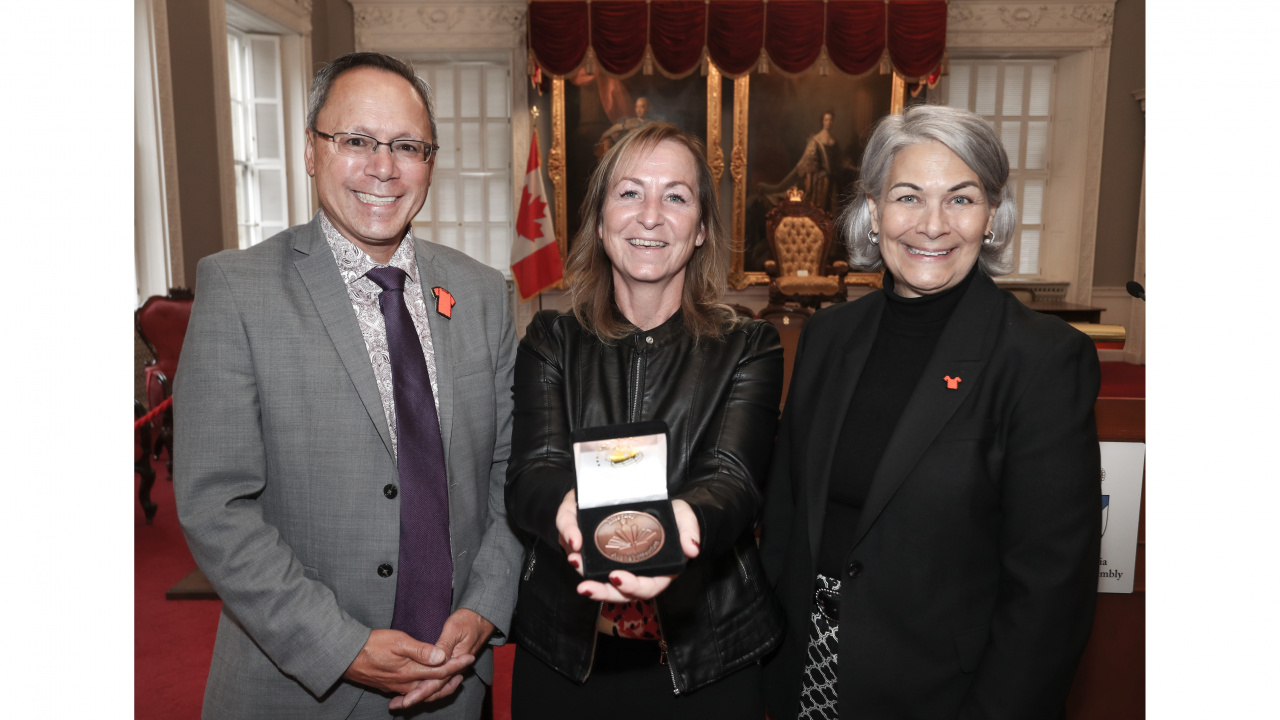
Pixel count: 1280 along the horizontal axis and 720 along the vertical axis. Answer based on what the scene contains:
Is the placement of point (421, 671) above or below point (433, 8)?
below

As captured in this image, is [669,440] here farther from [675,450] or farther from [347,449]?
[347,449]

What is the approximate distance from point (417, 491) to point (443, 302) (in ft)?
1.30

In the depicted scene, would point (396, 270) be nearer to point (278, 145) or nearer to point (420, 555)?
point (420, 555)

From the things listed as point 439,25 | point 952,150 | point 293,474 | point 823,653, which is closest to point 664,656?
point 823,653

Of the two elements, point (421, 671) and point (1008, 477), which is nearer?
point (1008, 477)

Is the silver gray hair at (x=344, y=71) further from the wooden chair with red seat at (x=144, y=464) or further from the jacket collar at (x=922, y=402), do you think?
the wooden chair with red seat at (x=144, y=464)

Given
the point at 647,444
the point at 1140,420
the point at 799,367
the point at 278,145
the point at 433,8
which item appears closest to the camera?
the point at 647,444

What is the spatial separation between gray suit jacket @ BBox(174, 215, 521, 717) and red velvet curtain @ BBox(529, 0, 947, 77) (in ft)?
27.7

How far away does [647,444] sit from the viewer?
4.23ft

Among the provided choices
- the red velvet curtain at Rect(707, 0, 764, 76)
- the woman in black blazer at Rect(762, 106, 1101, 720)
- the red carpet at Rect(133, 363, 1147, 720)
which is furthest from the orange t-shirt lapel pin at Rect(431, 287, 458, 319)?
the red velvet curtain at Rect(707, 0, 764, 76)

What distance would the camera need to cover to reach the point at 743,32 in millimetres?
9312

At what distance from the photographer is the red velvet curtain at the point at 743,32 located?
363 inches

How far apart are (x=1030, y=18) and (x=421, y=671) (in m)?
10.8

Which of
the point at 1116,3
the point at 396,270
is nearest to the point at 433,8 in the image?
the point at 1116,3
